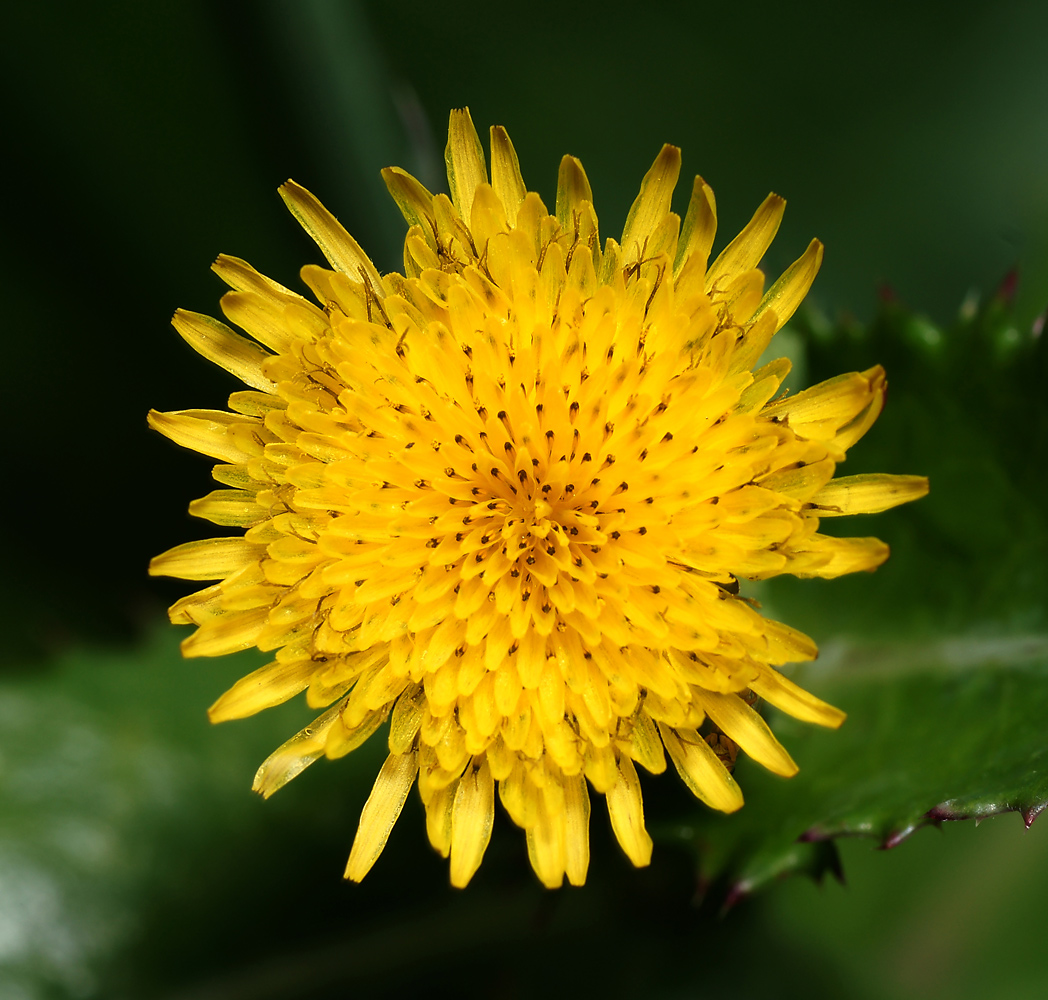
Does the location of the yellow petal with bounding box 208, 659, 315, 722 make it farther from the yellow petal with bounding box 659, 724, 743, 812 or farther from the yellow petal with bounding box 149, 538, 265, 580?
the yellow petal with bounding box 659, 724, 743, 812

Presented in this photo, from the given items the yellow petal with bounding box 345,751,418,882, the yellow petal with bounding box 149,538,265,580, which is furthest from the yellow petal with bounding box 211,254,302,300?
the yellow petal with bounding box 345,751,418,882

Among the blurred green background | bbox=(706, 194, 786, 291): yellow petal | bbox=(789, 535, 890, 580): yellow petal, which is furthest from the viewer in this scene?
the blurred green background

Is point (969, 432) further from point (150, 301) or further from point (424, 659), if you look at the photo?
point (150, 301)

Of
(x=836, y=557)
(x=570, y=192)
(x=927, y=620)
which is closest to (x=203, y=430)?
(x=570, y=192)

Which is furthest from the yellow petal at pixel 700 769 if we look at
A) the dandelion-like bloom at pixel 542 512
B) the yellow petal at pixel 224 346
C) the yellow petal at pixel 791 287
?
the yellow petal at pixel 224 346

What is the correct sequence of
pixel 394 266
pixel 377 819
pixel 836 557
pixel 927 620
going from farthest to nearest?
pixel 394 266 < pixel 927 620 < pixel 377 819 < pixel 836 557

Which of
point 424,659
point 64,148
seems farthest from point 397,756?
point 64,148

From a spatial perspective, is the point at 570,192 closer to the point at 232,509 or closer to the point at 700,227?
the point at 700,227
